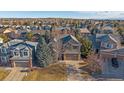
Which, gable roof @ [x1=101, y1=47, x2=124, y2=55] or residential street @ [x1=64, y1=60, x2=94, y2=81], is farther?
residential street @ [x1=64, y1=60, x2=94, y2=81]

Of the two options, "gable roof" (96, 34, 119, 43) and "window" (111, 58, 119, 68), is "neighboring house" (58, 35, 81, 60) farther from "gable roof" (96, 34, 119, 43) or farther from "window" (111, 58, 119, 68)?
"window" (111, 58, 119, 68)

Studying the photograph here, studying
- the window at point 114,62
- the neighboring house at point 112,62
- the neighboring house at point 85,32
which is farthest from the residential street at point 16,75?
the window at point 114,62

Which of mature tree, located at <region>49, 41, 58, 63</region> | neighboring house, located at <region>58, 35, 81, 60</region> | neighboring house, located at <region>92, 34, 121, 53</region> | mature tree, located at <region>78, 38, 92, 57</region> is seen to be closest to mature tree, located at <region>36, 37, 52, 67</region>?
mature tree, located at <region>49, 41, 58, 63</region>

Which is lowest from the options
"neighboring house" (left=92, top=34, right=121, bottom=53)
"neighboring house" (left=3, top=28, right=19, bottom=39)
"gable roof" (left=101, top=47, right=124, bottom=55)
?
"gable roof" (left=101, top=47, right=124, bottom=55)

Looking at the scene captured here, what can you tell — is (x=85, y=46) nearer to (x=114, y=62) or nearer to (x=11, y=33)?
(x=114, y=62)

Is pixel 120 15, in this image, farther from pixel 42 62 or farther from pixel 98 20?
pixel 42 62

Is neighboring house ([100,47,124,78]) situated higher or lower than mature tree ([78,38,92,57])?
lower

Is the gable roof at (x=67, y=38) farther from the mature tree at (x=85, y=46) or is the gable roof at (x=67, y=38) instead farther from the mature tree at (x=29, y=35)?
the mature tree at (x=29, y=35)
